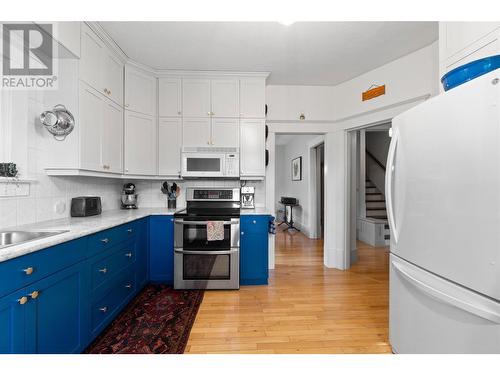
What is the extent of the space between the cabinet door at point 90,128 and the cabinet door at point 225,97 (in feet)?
4.13

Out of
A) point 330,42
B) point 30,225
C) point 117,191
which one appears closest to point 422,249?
point 330,42

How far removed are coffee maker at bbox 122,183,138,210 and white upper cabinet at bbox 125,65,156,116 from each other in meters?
0.97

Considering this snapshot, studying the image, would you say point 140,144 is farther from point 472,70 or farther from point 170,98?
point 472,70

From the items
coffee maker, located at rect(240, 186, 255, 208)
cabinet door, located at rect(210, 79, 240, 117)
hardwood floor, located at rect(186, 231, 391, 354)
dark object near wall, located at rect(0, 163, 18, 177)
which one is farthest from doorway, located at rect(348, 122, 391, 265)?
dark object near wall, located at rect(0, 163, 18, 177)

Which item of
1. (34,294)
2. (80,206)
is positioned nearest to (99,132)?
(80,206)

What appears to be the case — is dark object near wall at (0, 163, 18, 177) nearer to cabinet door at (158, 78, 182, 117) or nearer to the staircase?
cabinet door at (158, 78, 182, 117)

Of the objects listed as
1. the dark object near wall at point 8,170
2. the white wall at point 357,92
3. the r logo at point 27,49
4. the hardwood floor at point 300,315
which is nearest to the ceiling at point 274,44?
the white wall at point 357,92

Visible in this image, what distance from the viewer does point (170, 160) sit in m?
3.07

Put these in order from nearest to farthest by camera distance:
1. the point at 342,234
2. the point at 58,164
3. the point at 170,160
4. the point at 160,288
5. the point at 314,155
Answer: the point at 58,164 < the point at 160,288 < the point at 170,160 < the point at 342,234 < the point at 314,155

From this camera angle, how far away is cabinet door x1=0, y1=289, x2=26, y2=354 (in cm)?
105

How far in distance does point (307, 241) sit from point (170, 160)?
3.44m
